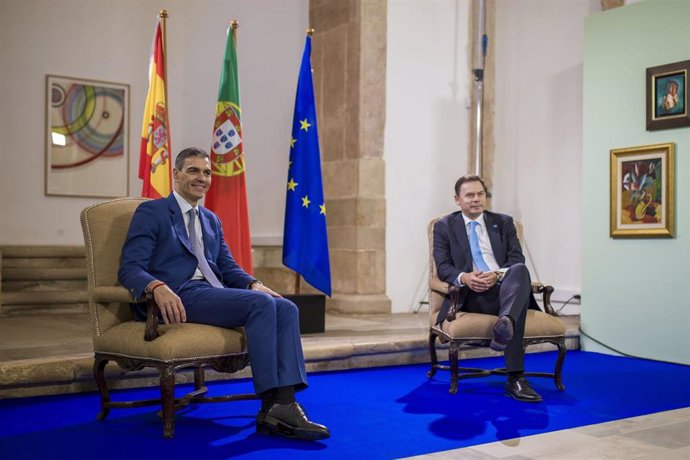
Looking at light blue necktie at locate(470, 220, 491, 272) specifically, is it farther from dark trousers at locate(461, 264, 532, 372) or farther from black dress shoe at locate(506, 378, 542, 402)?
black dress shoe at locate(506, 378, 542, 402)

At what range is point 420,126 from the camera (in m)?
7.66

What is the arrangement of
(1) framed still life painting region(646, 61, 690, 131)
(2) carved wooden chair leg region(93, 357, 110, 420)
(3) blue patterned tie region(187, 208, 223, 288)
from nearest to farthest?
(2) carved wooden chair leg region(93, 357, 110, 420)
(3) blue patterned tie region(187, 208, 223, 288)
(1) framed still life painting region(646, 61, 690, 131)

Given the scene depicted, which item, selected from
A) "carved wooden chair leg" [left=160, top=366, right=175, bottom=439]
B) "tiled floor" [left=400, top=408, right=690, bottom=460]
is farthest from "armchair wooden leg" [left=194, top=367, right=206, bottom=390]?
"tiled floor" [left=400, top=408, right=690, bottom=460]

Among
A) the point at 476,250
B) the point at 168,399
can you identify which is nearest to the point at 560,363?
the point at 476,250

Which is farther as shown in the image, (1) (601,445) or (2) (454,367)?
(2) (454,367)

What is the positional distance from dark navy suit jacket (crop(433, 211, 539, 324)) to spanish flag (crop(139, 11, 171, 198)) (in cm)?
190

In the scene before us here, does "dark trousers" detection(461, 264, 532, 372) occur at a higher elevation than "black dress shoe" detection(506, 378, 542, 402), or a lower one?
higher

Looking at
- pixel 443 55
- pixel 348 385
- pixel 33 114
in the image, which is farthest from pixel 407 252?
pixel 33 114

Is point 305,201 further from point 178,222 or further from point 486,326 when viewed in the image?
point 178,222

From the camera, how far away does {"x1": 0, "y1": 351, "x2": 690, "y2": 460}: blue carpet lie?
10.2ft

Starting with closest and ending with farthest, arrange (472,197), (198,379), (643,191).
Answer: (198,379), (472,197), (643,191)

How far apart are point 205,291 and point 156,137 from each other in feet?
7.18

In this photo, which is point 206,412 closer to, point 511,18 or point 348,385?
point 348,385

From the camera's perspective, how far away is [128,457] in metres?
2.96
